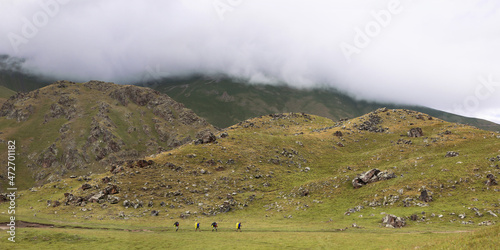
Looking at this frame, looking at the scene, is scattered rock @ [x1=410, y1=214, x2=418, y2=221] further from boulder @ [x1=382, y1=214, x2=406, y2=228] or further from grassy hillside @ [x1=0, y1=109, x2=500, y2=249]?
boulder @ [x1=382, y1=214, x2=406, y2=228]

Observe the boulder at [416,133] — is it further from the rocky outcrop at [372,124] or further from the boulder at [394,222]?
the boulder at [394,222]

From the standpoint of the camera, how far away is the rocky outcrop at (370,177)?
274 feet

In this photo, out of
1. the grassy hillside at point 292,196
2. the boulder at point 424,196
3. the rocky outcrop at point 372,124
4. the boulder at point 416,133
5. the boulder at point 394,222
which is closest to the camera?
the grassy hillside at point 292,196

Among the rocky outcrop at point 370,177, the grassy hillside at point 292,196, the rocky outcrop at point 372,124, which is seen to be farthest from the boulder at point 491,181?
the rocky outcrop at point 372,124

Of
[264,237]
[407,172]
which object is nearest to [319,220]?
[264,237]

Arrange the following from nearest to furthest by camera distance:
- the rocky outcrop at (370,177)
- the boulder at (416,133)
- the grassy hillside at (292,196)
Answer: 1. the grassy hillside at (292,196)
2. the rocky outcrop at (370,177)
3. the boulder at (416,133)

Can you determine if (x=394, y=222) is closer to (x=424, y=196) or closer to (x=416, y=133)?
(x=424, y=196)

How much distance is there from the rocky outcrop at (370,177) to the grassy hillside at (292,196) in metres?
2.13

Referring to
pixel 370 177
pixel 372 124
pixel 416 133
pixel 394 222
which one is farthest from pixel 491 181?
pixel 372 124

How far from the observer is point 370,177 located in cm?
8544

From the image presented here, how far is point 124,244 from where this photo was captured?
1759 inches

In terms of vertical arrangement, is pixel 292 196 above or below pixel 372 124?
below

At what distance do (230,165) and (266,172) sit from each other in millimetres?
16340

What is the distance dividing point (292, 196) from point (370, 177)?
2727 cm
